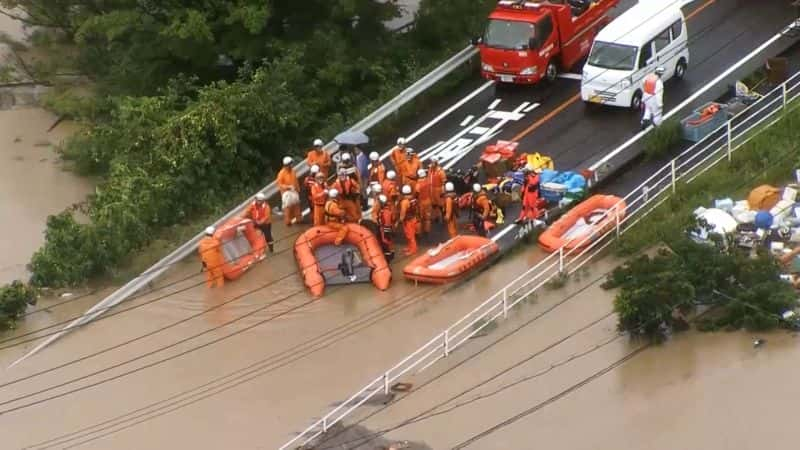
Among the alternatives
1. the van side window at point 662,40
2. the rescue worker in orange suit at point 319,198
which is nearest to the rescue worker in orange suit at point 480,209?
the rescue worker in orange suit at point 319,198

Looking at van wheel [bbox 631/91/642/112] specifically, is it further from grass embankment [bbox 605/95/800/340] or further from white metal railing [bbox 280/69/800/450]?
grass embankment [bbox 605/95/800/340]

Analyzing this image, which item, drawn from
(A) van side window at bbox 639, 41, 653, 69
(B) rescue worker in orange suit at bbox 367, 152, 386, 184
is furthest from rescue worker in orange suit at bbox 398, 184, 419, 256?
(A) van side window at bbox 639, 41, 653, 69

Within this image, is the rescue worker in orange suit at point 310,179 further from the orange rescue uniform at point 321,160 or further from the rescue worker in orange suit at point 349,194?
the rescue worker in orange suit at point 349,194

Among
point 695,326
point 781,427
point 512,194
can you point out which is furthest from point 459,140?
point 781,427

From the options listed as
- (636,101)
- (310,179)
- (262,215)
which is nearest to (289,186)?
(310,179)

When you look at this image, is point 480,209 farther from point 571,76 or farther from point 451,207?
point 571,76
